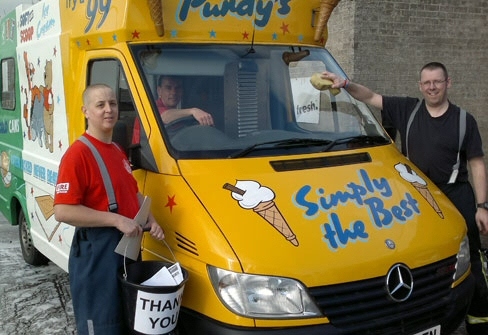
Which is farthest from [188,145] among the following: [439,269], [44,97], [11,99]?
[11,99]

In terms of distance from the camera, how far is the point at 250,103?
4016 mm

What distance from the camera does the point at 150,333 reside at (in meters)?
2.93

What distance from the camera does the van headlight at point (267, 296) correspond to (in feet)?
9.29

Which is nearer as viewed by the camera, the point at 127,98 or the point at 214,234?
the point at 214,234

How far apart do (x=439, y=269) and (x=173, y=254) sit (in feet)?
4.83

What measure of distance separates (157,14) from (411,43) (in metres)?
6.77

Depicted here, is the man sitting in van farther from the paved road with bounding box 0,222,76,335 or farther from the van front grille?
the paved road with bounding box 0,222,76,335

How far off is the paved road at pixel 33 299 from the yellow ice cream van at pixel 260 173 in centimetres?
52

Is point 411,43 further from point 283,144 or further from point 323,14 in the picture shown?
point 283,144

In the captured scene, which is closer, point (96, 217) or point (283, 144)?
point (96, 217)

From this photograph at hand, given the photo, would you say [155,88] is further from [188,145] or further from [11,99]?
[11,99]

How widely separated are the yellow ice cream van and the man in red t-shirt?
0.26 m

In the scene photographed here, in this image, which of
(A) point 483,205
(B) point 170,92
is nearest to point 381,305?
(A) point 483,205

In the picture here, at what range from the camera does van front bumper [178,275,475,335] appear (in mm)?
2809
